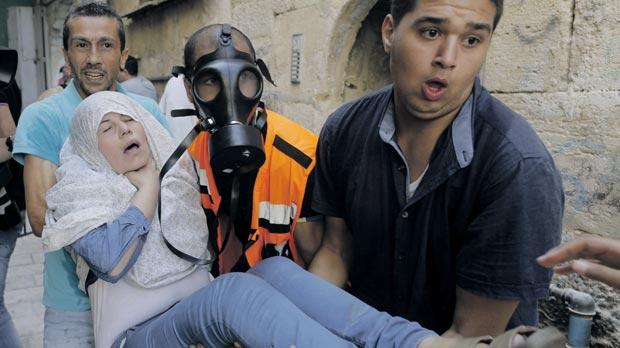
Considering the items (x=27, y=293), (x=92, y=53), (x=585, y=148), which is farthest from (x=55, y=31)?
(x=585, y=148)

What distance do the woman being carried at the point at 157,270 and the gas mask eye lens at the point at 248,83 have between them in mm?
388

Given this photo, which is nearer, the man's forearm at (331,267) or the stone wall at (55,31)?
the man's forearm at (331,267)

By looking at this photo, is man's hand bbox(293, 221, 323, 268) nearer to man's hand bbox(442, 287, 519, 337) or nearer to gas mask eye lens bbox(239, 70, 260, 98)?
gas mask eye lens bbox(239, 70, 260, 98)

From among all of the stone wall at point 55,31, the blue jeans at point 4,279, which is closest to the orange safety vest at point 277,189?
the blue jeans at point 4,279

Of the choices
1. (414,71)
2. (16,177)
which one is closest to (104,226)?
(16,177)

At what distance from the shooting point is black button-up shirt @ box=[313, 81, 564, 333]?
4.00 feet

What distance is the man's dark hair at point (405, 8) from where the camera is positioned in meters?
1.35

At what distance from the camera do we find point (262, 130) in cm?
181

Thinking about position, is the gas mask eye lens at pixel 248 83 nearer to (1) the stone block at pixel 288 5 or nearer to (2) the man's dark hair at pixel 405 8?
(2) the man's dark hair at pixel 405 8

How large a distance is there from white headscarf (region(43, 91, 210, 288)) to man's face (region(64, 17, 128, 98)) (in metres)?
0.25

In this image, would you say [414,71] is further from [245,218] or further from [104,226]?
[104,226]

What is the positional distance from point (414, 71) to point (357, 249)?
1.87 ft

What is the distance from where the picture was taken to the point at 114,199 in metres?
1.78

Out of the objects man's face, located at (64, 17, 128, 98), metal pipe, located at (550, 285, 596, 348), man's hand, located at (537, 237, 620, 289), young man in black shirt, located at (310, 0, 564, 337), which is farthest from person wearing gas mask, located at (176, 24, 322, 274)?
metal pipe, located at (550, 285, 596, 348)
